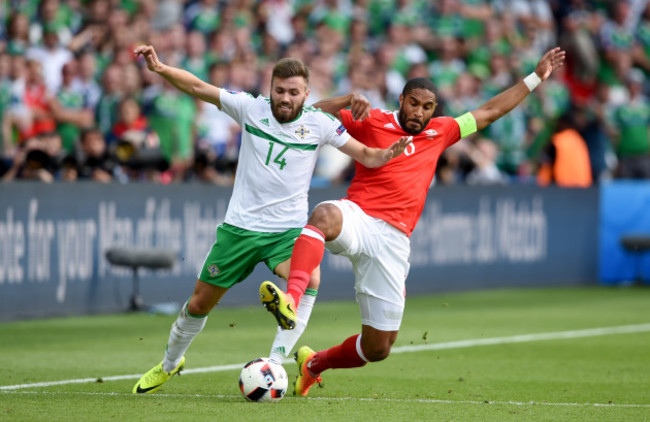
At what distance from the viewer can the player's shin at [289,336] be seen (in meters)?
8.31

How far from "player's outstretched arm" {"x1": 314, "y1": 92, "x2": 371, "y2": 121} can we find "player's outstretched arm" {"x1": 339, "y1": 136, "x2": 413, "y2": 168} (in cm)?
22

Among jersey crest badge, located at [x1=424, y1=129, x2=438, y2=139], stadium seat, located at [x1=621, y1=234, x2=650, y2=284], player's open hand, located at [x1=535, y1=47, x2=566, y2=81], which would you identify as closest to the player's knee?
jersey crest badge, located at [x1=424, y1=129, x2=438, y2=139]

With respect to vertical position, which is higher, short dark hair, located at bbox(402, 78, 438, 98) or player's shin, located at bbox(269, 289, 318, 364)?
short dark hair, located at bbox(402, 78, 438, 98)

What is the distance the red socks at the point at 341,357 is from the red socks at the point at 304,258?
986mm

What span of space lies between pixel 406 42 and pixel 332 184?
4.72 metres

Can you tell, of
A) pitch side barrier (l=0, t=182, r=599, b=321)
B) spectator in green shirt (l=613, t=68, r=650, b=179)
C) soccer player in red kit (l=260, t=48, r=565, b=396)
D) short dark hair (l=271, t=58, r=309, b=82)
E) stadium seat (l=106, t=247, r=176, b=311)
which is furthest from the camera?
spectator in green shirt (l=613, t=68, r=650, b=179)

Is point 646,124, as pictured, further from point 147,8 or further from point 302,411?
point 302,411

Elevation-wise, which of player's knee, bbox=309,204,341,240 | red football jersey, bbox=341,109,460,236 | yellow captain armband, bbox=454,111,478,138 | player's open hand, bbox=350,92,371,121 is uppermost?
player's open hand, bbox=350,92,371,121

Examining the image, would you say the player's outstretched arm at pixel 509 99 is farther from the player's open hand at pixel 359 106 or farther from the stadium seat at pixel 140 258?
the stadium seat at pixel 140 258

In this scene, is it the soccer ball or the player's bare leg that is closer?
the player's bare leg

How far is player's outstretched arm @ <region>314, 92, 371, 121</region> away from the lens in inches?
327

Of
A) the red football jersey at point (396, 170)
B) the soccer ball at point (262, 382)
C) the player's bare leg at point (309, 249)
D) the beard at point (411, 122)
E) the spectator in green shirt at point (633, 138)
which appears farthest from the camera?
the spectator in green shirt at point (633, 138)

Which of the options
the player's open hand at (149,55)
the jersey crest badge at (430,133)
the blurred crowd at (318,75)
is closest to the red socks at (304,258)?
the jersey crest badge at (430,133)

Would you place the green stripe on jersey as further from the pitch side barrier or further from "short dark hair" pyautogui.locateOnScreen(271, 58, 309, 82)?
the pitch side barrier
